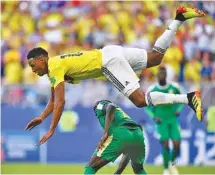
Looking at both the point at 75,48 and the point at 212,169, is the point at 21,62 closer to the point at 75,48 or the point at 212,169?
the point at 75,48

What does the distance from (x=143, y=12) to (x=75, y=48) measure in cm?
253

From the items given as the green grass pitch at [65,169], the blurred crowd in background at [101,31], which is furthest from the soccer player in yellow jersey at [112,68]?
the blurred crowd in background at [101,31]

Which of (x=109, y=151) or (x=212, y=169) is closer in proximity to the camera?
(x=109, y=151)

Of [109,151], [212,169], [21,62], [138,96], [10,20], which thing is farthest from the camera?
[10,20]

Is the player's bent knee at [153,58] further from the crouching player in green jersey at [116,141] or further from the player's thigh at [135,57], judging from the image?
the crouching player in green jersey at [116,141]

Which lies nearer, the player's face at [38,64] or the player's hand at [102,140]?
the player's hand at [102,140]

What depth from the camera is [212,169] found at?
1991 cm

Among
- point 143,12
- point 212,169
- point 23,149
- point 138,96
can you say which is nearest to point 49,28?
point 143,12

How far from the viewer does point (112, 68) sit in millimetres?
13422

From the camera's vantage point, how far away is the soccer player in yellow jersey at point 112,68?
1296cm

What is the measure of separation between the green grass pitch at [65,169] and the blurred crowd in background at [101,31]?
2.85 metres

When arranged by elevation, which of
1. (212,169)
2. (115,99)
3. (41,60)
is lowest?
(212,169)

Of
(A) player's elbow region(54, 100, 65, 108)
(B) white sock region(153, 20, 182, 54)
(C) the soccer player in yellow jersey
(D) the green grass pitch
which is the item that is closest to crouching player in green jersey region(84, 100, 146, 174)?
(A) player's elbow region(54, 100, 65, 108)

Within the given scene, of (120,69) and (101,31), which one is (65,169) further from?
(120,69)
